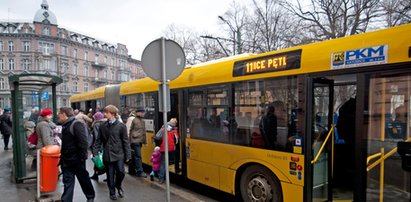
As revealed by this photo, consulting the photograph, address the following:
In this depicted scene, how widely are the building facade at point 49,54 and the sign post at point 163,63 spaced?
62.4 m

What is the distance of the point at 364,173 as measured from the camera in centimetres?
375

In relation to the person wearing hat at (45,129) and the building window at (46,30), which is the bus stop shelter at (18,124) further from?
the building window at (46,30)

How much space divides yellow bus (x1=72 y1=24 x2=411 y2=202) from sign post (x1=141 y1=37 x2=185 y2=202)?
141 centimetres

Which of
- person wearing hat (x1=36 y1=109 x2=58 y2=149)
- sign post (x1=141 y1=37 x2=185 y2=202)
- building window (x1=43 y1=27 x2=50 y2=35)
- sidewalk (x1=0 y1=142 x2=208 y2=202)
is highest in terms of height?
building window (x1=43 y1=27 x2=50 y2=35)

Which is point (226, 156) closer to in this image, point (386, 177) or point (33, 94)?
point (386, 177)

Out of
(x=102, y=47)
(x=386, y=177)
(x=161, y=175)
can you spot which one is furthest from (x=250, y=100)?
(x=102, y=47)

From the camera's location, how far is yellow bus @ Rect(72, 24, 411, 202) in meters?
3.61

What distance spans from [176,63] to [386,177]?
3.08 m

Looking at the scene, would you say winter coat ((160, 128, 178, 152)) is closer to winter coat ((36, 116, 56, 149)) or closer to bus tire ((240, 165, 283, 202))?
bus tire ((240, 165, 283, 202))

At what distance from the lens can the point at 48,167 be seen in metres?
5.64

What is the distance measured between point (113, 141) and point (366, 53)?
4.19 metres

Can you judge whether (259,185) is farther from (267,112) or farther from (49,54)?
(49,54)

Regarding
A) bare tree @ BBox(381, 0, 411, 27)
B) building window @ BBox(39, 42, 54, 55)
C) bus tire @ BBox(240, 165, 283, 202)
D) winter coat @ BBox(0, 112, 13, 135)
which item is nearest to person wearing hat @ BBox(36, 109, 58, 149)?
bus tire @ BBox(240, 165, 283, 202)

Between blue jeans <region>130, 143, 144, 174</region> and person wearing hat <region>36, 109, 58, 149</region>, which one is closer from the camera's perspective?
person wearing hat <region>36, 109, 58, 149</region>
